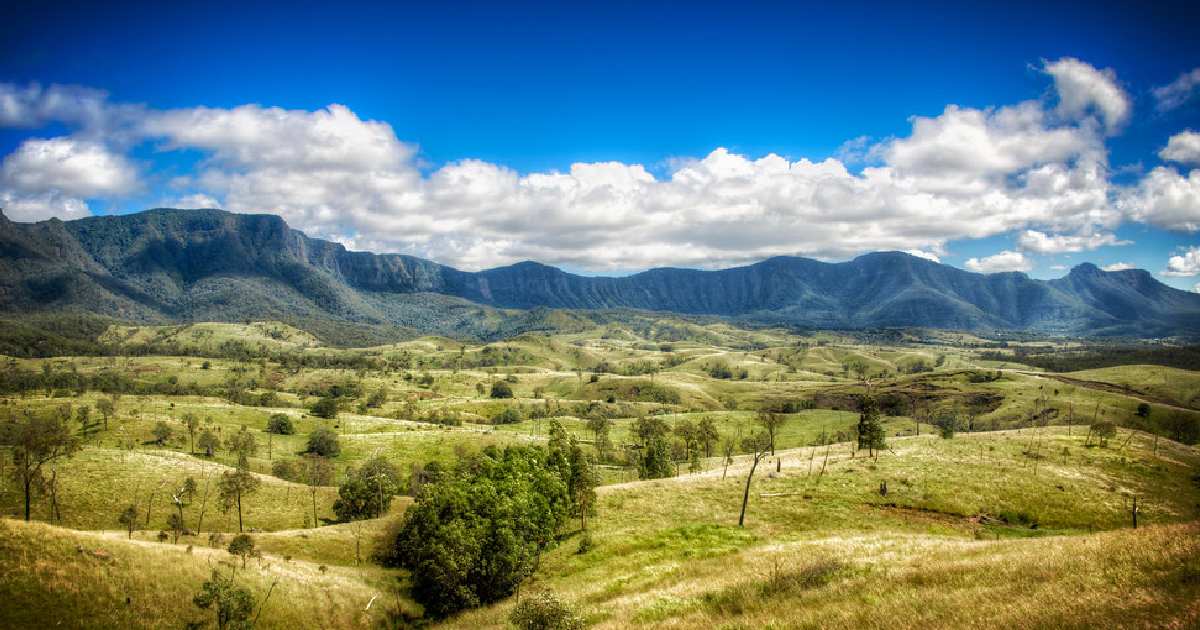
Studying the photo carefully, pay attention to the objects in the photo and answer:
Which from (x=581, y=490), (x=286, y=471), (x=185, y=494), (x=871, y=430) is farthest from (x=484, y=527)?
(x=286, y=471)

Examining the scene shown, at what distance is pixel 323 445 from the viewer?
6954 inches

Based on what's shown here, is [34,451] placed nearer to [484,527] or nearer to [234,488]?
[234,488]

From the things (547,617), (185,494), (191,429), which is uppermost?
(547,617)

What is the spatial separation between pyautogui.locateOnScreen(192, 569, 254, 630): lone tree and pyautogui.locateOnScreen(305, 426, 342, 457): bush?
14526 centimetres

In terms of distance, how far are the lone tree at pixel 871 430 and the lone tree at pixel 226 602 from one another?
290 ft

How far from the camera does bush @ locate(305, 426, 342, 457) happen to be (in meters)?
176

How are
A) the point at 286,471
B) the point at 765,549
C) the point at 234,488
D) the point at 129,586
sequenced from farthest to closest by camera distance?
the point at 286,471
the point at 234,488
the point at 129,586
the point at 765,549

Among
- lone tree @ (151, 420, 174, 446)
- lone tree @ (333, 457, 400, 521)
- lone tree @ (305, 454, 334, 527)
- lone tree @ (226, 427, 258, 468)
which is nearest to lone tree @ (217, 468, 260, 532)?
lone tree @ (333, 457, 400, 521)

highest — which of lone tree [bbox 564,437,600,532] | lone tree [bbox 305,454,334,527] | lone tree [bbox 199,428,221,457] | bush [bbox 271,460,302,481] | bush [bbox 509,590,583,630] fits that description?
bush [bbox 509,590,583,630]

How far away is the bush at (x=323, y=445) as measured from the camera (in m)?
176

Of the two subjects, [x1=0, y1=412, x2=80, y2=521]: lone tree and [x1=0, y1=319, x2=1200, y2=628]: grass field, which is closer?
[x1=0, y1=319, x2=1200, y2=628]: grass field

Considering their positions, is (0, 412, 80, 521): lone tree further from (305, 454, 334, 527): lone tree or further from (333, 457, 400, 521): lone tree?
(305, 454, 334, 527): lone tree

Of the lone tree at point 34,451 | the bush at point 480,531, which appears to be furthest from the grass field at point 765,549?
the lone tree at point 34,451

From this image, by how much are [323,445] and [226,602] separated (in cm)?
14965
